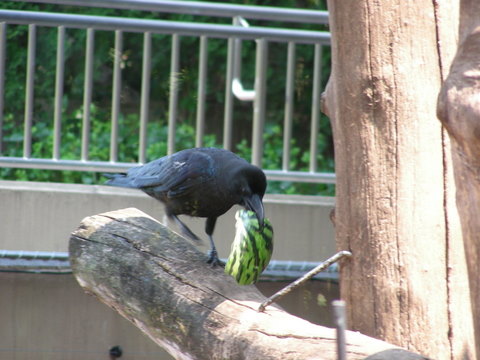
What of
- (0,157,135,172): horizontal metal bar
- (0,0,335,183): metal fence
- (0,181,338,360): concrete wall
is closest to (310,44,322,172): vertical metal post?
(0,0,335,183): metal fence

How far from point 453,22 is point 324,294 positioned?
2.82m

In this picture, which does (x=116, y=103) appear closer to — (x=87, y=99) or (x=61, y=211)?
(x=87, y=99)

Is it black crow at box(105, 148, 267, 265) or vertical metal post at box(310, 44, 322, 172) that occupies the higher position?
vertical metal post at box(310, 44, 322, 172)

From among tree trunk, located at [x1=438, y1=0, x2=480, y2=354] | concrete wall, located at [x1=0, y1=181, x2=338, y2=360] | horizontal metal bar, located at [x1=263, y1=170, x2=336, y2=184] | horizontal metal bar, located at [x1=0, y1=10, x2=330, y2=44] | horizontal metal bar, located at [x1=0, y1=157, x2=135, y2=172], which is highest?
horizontal metal bar, located at [x1=0, y1=10, x2=330, y2=44]

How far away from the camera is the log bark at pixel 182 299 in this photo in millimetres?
2326

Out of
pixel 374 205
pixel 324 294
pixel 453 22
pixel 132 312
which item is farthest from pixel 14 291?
pixel 453 22

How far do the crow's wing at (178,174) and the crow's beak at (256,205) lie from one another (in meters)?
0.29

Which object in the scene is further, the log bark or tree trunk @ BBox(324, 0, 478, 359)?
tree trunk @ BBox(324, 0, 478, 359)

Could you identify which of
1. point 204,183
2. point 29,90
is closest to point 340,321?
point 204,183

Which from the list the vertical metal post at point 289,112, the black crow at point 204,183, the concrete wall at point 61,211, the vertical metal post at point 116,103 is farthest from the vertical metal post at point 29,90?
the vertical metal post at point 289,112

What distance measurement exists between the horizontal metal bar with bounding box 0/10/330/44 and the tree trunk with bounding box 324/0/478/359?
2.54 m

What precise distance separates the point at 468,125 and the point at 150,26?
3.91 meters

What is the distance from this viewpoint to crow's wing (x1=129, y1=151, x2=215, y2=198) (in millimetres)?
3465

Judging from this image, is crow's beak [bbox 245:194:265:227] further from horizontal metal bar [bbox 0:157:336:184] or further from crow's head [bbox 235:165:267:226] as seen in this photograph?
horizontal metal bar [bbox 0:157:336:184]
